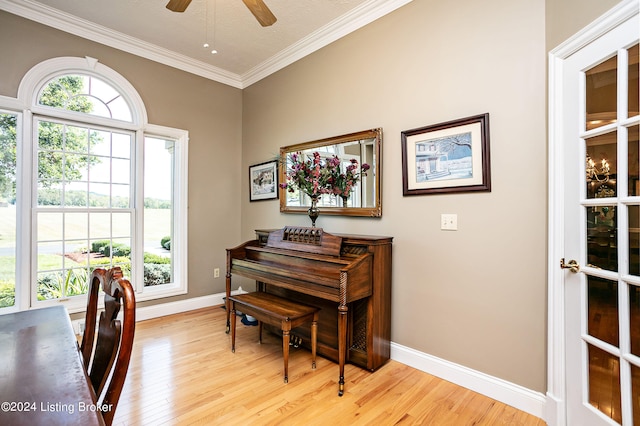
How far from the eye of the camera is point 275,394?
81.8 inches

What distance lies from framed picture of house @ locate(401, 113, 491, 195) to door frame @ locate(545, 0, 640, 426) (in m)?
0.38

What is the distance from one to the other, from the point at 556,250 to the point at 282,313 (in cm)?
177

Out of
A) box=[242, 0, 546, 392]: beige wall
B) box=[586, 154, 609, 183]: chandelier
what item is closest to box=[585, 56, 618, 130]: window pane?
box=[586, 154, 609, 183]: chandelier

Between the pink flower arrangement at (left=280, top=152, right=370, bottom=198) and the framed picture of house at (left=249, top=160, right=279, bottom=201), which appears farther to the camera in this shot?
the framed picture of house at (left=249, top=160, right=279, bottom=201)

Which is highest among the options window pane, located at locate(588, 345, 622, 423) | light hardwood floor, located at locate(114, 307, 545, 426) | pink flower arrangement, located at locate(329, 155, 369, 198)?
pink flower arrangement, located at locate(329, 155, 369, 198)

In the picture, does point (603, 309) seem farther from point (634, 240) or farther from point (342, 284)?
point (342, 284)

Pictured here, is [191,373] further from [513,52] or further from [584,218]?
[513,52]

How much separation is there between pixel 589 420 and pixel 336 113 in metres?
2.76

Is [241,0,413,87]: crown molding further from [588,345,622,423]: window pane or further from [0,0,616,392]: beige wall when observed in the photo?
[588,345,622,423]: window pane

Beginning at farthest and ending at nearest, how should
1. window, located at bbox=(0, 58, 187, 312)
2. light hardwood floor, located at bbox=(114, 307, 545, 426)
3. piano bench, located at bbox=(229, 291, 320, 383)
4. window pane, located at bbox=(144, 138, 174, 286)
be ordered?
window pane, located at bbox=(144, 138, 174, 286) < window, located at bbox=(0, 58, 187, 312) < piano bench, located at bbox=(229, 291, 320, 383) < light hardwood floor, located at bbox=(114, 307, 545, 426)

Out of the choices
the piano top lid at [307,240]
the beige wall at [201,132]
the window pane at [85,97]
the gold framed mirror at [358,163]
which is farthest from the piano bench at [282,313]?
the window pane at [85,97]

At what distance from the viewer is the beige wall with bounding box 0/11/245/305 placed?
132 inches

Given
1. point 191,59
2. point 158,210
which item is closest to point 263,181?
point 158,210

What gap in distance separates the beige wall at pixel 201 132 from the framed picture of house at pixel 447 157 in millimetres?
2587
